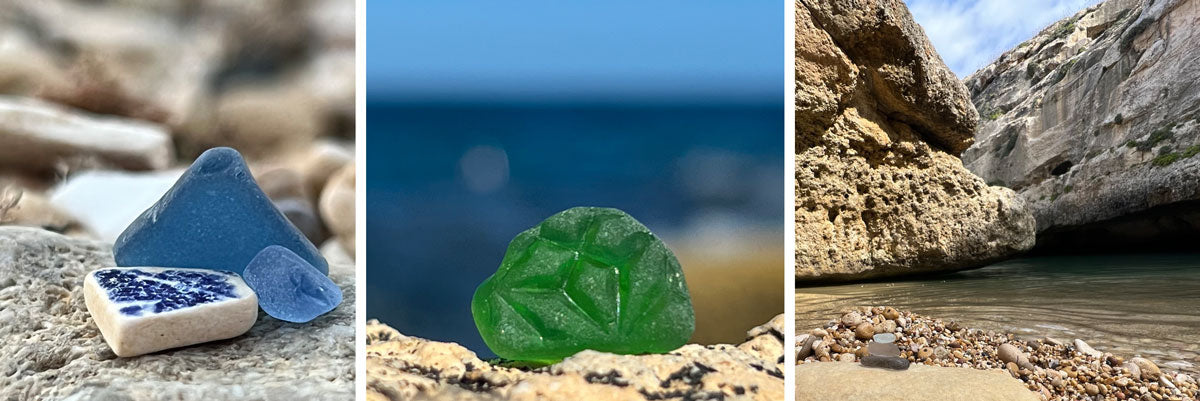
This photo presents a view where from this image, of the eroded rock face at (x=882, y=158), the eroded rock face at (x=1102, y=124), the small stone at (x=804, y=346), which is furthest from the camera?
the eroded rock face at (x=1102, y=124)

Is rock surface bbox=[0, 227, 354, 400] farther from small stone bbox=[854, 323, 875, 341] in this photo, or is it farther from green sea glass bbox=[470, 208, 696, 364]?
small stone bbox=[854, 323, 875, 341]

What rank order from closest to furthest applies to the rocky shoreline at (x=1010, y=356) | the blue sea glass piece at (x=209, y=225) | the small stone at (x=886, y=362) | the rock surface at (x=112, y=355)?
the rock surface at (x=112, y=355), the blue sea glass piece at (x=209, y=225), the small stone at (x=886, y=362), the rocky shoreline at (x=1010, y=356)

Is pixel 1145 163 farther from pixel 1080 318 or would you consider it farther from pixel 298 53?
pixel 298 53

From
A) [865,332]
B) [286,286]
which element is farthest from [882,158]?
[286,286]

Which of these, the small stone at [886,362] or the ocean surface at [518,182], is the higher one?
the ocean surface at [518,182]

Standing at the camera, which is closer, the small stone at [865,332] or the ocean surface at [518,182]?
the ocean surface at [518,182]

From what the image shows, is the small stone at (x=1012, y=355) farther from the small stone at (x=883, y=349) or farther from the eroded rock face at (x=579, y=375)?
the eroded rock face at (x=579, y=375)

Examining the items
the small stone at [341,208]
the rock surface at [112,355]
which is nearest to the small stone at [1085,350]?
the rock surface at [112,355]
